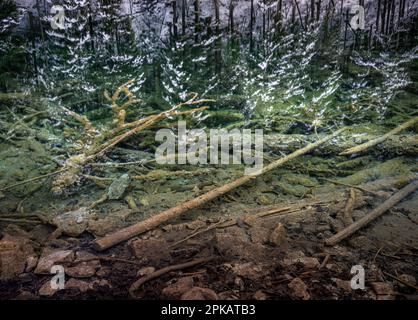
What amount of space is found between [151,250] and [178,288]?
0.42 m

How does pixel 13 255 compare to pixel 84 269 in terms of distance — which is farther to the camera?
pixel 13 255

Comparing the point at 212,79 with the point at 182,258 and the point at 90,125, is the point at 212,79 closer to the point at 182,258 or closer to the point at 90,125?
the point at 90,125

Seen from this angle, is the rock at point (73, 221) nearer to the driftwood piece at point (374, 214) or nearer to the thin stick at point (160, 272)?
the thin stick at point (160, 272)

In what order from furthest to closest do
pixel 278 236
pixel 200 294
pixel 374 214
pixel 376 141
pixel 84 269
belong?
pixel 376 141 < pixel 374 214 < pixel 278 236 < pixel 84 269 < pixel 200 294

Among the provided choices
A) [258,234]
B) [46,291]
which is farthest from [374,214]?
[46,291]

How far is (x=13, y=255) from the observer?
2.04 meters

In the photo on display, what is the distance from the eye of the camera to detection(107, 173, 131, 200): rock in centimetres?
283

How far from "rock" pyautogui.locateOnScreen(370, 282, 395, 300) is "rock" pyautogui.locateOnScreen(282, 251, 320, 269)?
1.06 ft

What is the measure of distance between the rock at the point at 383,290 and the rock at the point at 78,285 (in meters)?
1.60

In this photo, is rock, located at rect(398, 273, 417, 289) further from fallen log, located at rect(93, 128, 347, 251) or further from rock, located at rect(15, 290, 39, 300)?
rock, located at rect(15, 290, 39, 300)

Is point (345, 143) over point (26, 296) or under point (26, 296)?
over

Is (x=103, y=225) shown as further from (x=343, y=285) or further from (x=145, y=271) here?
(x=343, y=285)

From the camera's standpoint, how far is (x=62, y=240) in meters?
2.27
